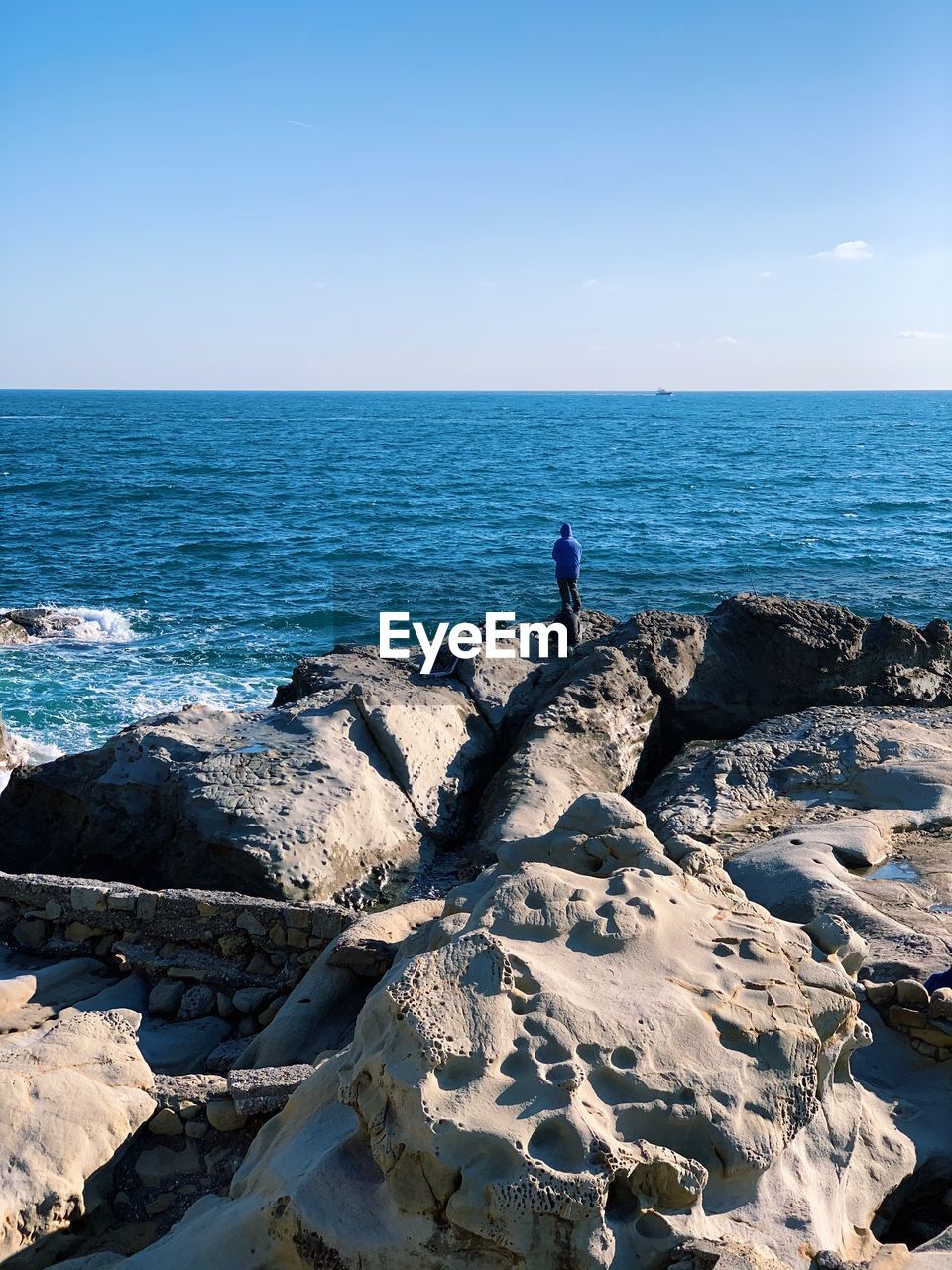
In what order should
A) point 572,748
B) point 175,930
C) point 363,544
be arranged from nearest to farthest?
1. point 175,930
2. point 572,748
3. point 363,544

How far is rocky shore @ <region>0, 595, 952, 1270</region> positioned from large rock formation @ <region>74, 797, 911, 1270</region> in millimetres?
13

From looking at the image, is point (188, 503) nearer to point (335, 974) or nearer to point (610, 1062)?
point (335, 974)

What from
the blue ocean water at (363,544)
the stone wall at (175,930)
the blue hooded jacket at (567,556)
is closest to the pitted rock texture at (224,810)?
the stone wall at (175,930)

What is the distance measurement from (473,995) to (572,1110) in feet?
1.96

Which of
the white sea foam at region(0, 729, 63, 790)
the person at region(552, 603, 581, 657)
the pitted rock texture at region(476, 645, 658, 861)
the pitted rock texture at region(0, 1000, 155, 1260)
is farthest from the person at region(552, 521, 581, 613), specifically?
the pitted rock texture at region(0, 1000, 155, 1260)

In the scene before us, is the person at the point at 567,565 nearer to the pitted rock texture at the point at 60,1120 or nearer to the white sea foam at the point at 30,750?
the white sea foam at the point at 30,750

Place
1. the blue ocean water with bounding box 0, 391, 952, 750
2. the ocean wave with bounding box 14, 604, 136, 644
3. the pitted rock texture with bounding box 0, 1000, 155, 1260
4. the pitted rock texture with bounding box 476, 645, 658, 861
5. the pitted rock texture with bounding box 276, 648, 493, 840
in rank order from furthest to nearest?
the ocean wave with bounding box 14, 604, 136, 644 → the blue ocean water with bounding box 0, 391, 952, 750 → the pitted rock texture with bounding box 276, 648, 493, 840 → the pitted rock texture with bounding box 476, 645, 658, 861 → the pitted rock texture with bounding box 0, 1000, 155, 1260

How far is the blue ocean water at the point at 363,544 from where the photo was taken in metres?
19.0

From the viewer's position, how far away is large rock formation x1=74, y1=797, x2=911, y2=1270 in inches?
149

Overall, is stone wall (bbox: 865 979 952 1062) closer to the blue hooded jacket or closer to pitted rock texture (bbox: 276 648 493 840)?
pitted rock texture (bbox: 276 648 493 840)

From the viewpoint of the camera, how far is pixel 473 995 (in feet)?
14.1

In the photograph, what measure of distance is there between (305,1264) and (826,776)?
25.8ft

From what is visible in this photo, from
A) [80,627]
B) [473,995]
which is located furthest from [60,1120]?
[80,627]

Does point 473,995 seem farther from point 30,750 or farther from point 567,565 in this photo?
point 30,750
